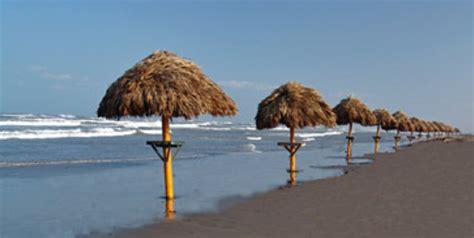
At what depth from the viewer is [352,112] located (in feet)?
76.5

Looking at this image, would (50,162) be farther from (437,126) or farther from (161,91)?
(437,126)

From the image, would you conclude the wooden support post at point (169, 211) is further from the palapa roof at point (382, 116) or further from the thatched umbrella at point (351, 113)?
the palapa roof at point (382, 116)

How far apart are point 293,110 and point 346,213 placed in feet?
18.5

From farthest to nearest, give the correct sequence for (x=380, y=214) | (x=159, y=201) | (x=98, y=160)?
1. (x=98, y=160)
2. (x=159, y=201)
3. (x=380, y=214)

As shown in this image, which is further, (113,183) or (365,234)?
(113,183)

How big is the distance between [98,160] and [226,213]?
44.2ft

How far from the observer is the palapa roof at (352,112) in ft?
76.8

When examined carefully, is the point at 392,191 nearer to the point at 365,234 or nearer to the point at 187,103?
the point at 365,234

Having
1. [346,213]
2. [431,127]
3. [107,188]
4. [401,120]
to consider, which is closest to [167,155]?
[346,213]

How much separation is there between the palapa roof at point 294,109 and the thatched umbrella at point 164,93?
4995mm

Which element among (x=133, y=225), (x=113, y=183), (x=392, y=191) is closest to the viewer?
(x=133, y=225)

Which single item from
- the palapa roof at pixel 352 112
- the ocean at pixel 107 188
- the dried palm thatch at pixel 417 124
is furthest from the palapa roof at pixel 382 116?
the dried palm thatch at pixel 417 124

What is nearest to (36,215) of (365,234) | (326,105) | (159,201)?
(159,201)

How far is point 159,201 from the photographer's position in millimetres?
11172
